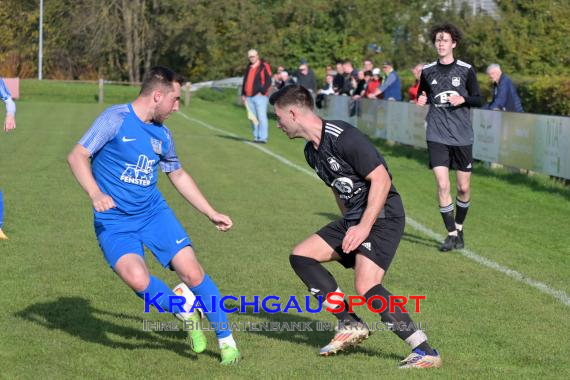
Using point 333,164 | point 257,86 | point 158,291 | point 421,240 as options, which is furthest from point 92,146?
point 257,86

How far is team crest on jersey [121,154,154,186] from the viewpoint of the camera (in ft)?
20.6

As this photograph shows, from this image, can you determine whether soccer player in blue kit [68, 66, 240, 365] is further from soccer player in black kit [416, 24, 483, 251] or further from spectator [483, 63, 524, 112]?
spectator [483, 63, 524, 112]

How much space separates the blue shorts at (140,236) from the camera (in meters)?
6.23

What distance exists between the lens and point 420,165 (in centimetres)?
2016

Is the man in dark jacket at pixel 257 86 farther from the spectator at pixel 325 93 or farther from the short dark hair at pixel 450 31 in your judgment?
the short dark hair at pixel 450 31

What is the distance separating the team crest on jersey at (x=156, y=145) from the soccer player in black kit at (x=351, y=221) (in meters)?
0.75

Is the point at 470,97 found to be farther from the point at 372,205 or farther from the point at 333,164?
the point at 372,205

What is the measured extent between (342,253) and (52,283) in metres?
3.10

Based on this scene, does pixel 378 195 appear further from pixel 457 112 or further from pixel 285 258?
pixel 457 112

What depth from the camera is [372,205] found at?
6074 millimetres

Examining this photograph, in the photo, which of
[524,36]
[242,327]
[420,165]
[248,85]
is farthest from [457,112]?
[524,36]

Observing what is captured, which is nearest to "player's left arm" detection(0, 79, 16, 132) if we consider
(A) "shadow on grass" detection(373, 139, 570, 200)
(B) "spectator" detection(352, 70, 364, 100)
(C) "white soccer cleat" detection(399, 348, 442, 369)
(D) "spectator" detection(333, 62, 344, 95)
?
(C) "white soccer cleat" detection(399, 348, 442, 369)

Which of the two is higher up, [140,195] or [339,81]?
[140,195]

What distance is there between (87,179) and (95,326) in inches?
62.5
